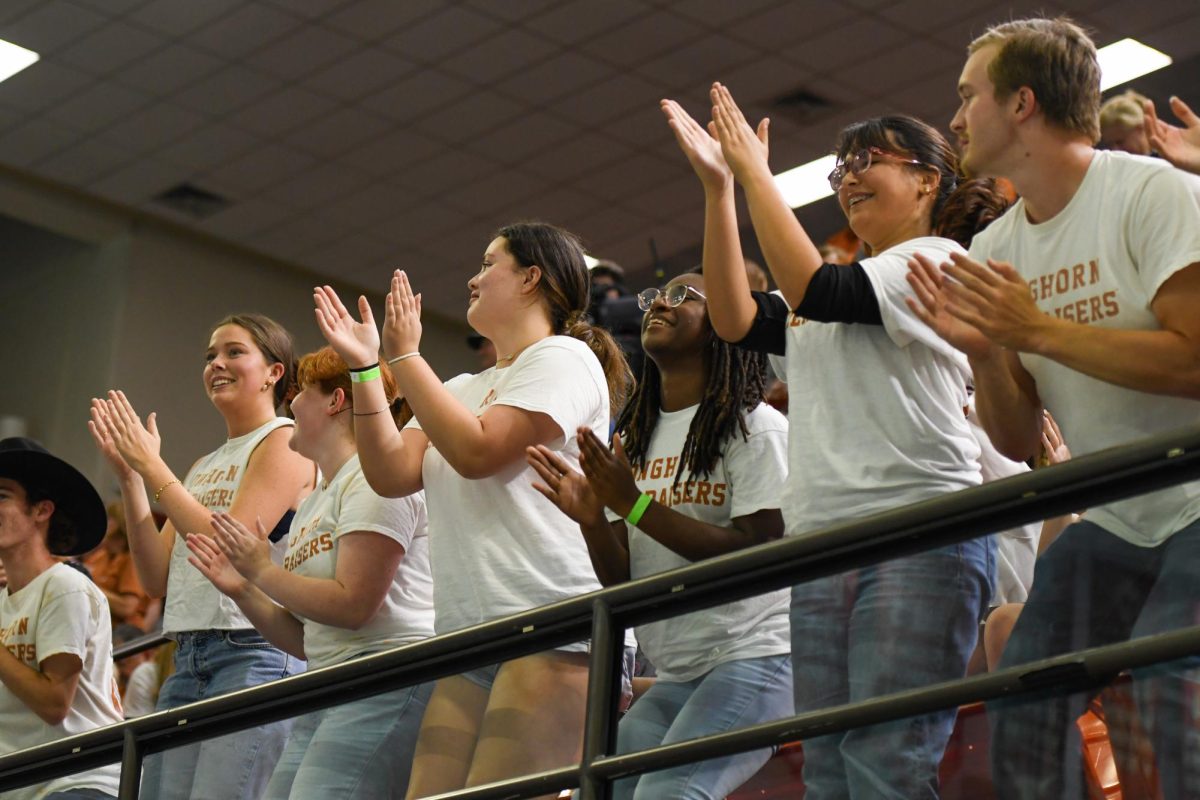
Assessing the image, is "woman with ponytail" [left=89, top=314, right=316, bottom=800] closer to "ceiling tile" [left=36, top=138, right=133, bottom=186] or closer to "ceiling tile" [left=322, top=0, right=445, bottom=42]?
"ceiling tile" [left=322, top=0, right=445, bottom=42]

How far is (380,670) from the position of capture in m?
2.46

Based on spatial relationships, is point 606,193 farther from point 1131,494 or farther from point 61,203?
point 1131,494

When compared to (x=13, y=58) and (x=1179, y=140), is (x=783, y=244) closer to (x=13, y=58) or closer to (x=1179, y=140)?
(x=1179, y=140)

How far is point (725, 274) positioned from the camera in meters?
2.51

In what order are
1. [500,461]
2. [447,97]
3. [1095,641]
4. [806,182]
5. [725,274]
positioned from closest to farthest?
[1095,641]
[725,274]
[500,461]
[447,97]
[806,182]

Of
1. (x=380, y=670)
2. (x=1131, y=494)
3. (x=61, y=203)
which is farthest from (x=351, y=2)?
(x=1131, y=494)

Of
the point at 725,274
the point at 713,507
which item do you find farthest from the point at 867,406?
the point at 713,507

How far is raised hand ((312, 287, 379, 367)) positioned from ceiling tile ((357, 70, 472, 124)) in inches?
198

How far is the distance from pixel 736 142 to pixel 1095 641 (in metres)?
1.05

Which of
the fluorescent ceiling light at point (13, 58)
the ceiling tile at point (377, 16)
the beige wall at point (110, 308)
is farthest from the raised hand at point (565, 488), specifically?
the beige wall at point (110, 308)

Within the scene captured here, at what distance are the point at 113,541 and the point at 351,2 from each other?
8.36ft

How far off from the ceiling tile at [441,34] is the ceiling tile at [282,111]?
2.15ft

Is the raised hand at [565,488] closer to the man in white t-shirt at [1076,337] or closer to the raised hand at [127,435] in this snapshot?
the man in white t-shirt at [1076,337]

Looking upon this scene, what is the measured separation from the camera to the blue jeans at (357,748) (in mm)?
2492
